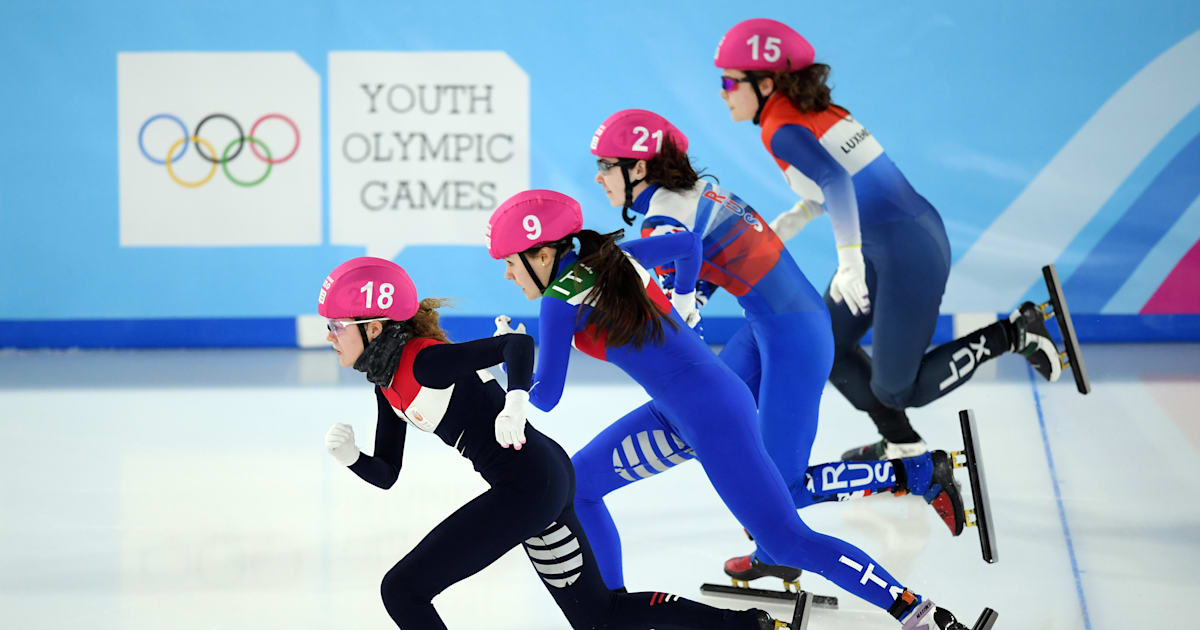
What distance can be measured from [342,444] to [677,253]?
107cm

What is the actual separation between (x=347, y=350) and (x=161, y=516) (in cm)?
222

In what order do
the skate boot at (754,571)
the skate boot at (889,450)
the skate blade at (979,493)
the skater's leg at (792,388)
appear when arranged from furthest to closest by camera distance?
the skate boot at (889,450) → the skate boot at (754,571) → the skater's leg at (792,388) → the skate blade at (979,493)

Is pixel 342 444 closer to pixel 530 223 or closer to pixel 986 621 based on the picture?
pixel 530 223

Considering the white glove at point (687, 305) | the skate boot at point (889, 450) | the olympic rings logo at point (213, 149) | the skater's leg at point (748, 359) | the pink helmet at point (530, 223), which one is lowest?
the skate boot at point (889, 450)

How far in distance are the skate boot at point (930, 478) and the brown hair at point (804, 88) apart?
4.34ft

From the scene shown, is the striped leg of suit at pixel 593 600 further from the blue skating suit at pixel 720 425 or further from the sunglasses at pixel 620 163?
the sunglasses at pixel 620 163

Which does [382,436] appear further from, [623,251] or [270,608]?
[270,608]

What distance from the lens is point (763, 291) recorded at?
391 cm

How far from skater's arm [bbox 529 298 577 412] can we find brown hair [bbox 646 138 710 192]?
0.90 metres

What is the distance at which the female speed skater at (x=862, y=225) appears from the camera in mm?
4430

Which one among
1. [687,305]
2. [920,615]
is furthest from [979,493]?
[687,305]

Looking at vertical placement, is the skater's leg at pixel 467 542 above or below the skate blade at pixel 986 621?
above

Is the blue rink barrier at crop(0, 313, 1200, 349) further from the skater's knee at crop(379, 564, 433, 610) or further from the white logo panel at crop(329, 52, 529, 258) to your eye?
the skater's knee at crop(379, 564, 433, 610)

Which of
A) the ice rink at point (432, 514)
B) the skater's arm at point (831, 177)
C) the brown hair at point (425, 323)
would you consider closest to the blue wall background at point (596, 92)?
the ice rink at point (432, 514)
